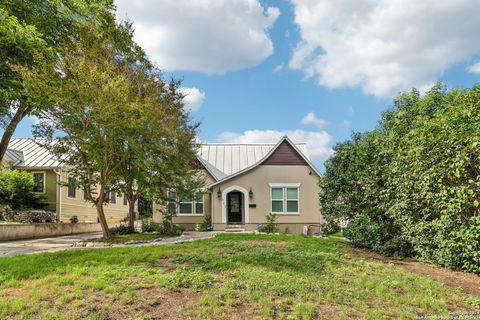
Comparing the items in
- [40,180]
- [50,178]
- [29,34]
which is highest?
[29,34]

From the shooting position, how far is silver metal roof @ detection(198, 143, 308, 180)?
24.2 m

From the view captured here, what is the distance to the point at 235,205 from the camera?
22594mm

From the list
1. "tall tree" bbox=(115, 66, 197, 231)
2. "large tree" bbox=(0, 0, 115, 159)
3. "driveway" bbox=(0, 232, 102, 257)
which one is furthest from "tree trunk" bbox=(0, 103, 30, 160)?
"tall tree" bbox=(115, 66, 197, 231)

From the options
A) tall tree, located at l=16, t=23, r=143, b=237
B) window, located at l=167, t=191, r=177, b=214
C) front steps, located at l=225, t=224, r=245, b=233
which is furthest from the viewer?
front steps, located at l=225, t=224, r=245, b=233

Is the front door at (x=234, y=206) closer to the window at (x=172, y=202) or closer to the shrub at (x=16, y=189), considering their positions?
the window at (x=172, y=202)

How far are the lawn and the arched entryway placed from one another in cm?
1257

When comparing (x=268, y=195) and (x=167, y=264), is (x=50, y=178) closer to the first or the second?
(x=268, y=195)

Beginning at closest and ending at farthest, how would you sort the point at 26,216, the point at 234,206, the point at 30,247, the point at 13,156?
the point at 30,247
the point at 26,216
the point at 234,206
the point at 13,156

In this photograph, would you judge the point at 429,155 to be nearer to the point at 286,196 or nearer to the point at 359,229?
the point at 359,229

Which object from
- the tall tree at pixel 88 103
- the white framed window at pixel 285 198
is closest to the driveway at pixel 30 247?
the tall tree at pixel 88 103

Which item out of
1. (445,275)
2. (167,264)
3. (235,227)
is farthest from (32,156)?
(445,275)

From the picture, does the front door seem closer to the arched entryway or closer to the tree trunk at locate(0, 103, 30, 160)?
the arched entryway

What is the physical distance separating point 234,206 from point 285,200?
3.18 m

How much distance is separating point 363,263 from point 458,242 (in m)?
2.05
